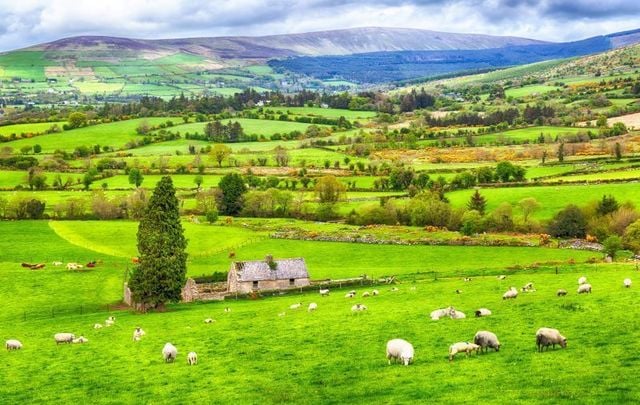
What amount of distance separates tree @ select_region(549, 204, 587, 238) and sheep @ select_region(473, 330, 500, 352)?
74223 mm

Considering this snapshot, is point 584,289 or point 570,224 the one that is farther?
point 570,224

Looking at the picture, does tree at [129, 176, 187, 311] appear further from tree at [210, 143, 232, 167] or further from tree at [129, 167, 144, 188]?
tree at [210, 143, 232, 167]

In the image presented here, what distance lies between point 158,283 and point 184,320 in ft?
33.8

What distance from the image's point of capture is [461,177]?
470ft

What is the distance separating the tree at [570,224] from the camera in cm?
10094

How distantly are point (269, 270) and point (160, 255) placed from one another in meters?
14.0

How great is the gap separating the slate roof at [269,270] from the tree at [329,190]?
55.6 metres

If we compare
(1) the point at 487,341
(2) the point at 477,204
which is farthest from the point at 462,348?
(2) the point at 477,204

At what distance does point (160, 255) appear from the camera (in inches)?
2598

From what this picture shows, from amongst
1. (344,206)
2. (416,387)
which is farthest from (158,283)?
(344,206)

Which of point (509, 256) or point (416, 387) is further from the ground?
point (416, 387)

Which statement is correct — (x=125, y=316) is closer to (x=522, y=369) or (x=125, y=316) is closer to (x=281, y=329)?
(x=281, y=329)

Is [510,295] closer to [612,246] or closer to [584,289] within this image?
[584,289]

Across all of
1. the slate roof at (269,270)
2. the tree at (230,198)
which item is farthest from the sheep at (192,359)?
the tree at (230,198)
